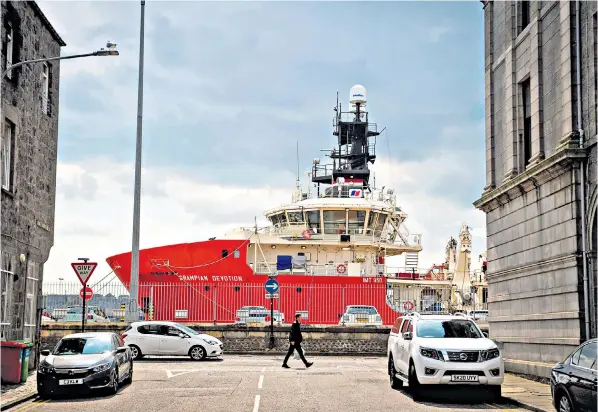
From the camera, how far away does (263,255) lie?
4416 cm

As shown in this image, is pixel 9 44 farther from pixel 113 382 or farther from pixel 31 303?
pixel 113 382

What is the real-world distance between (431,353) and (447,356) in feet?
1.07

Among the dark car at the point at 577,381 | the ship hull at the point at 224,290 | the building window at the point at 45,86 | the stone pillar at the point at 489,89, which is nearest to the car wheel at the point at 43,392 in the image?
the building window at the point at 45,86

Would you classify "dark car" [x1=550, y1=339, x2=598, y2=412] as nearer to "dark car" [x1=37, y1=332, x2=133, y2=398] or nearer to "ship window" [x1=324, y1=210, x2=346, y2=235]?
"dark car" [x1=37, y1=332, x2=133, y2=398]

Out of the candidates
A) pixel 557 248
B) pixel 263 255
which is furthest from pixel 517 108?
pixel 263 255

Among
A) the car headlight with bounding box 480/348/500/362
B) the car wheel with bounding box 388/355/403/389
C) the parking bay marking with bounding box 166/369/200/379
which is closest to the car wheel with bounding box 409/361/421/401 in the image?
the car headlight with bounding box 480/348/500/362

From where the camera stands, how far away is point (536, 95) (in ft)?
71.6

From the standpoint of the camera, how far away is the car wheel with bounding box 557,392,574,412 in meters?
12.8

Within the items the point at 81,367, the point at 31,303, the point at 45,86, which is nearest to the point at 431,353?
the point at 81,367

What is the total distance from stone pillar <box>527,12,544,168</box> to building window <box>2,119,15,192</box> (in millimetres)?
13157

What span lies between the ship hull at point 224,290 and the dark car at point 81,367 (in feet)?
51.8

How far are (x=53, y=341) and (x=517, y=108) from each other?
1975cm

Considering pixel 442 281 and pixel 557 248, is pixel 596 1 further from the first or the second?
pixel 442 281

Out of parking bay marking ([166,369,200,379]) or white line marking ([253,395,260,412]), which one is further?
parking bay marking ([166,369,200,379])
